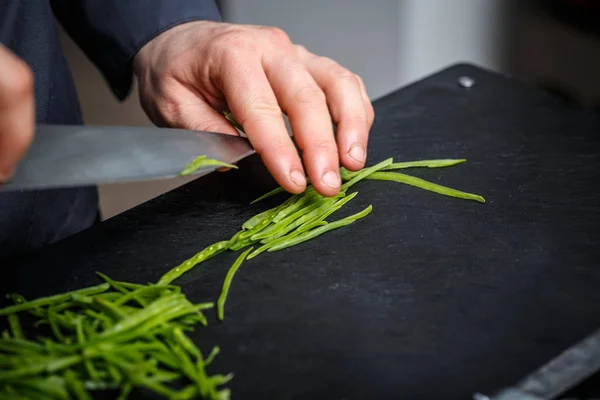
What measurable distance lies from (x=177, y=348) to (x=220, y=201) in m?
0.46

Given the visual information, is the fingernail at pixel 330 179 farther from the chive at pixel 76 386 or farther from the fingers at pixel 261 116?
the chive at pixel 76 386

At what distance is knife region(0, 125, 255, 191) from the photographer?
123 centimetres

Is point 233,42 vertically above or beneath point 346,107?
above

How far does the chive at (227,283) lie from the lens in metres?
1.22

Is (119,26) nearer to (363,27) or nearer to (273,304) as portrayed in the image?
(273,304)

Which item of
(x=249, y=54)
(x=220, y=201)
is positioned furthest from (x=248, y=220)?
(x=249, y=54)

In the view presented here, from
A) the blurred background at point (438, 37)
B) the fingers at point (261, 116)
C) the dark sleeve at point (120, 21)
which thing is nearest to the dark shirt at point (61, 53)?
the dark sleeve at point (120, 21)

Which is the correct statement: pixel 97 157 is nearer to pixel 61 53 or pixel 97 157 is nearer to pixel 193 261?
pixel 193 261

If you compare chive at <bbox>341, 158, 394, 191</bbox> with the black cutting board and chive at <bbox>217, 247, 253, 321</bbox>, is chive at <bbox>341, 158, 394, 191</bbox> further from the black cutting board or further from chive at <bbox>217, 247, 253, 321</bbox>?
chive at <bbox>217, 247, 253, 321</bbox>

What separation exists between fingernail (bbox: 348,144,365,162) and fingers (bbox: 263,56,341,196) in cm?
4

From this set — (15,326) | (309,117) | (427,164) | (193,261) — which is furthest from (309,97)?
(15,326)

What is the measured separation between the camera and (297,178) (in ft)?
4.55

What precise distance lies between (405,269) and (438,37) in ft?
7.00

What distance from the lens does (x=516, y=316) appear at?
118cm
